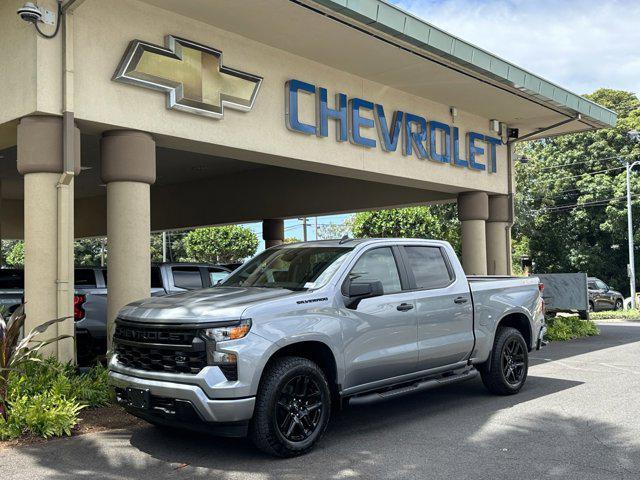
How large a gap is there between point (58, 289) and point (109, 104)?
2423 millimetres

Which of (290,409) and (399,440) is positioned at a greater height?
(290,409)

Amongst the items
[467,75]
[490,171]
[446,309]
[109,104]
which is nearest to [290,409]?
[446,309]

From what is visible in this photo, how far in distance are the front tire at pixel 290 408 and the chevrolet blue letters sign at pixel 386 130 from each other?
5.68 m

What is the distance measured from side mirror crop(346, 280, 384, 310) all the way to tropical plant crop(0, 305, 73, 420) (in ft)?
11.4

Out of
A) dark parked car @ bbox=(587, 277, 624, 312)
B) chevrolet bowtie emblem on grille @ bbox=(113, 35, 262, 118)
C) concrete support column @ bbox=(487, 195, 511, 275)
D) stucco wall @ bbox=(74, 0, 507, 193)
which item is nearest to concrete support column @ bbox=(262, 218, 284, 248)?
concrete support column @ bbox=(487, 195, 511, 275)

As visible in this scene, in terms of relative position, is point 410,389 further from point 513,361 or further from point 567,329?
point 567,329

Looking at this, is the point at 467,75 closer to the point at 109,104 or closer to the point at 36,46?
the point at 109,104

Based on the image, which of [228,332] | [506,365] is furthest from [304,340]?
[506,365]

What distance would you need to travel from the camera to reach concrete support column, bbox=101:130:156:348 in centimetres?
868

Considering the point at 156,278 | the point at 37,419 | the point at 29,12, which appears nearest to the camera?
the point at 37,419

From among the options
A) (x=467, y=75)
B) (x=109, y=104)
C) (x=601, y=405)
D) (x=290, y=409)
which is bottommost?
(x=601, y=405)

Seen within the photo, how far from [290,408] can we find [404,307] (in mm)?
1770

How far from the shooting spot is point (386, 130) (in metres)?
12.5

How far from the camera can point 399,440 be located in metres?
6.20
